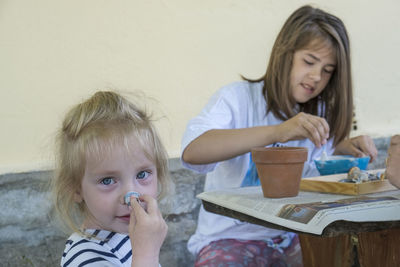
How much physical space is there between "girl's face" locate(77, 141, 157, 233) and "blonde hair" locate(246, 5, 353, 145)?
1.04 meters

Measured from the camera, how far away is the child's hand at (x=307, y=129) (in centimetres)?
159

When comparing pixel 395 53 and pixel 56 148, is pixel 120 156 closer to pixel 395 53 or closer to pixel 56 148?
pixel 56 148

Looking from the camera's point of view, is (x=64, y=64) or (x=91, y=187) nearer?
(x=91, y=187)

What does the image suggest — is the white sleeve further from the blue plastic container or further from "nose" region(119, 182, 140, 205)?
"nose" region(119, 182, 140, 205)

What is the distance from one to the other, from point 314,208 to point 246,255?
677 mm

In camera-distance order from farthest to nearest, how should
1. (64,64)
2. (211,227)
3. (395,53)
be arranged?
(395,53) < (64,64) < (211,227)

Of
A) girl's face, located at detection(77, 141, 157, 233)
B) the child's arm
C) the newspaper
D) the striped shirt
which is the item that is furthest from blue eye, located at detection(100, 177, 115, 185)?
the child's arm

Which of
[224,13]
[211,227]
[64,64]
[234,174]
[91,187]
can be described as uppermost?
[224,13]

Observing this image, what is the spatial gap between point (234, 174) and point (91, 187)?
98 cm

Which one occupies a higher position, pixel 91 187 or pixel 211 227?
pixel 91 187

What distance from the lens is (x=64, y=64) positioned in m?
2.44

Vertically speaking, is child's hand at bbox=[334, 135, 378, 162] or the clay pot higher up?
the clay pot

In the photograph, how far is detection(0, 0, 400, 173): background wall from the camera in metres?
2.34

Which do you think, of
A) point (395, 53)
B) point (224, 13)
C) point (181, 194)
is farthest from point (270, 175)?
point (395, 53)
